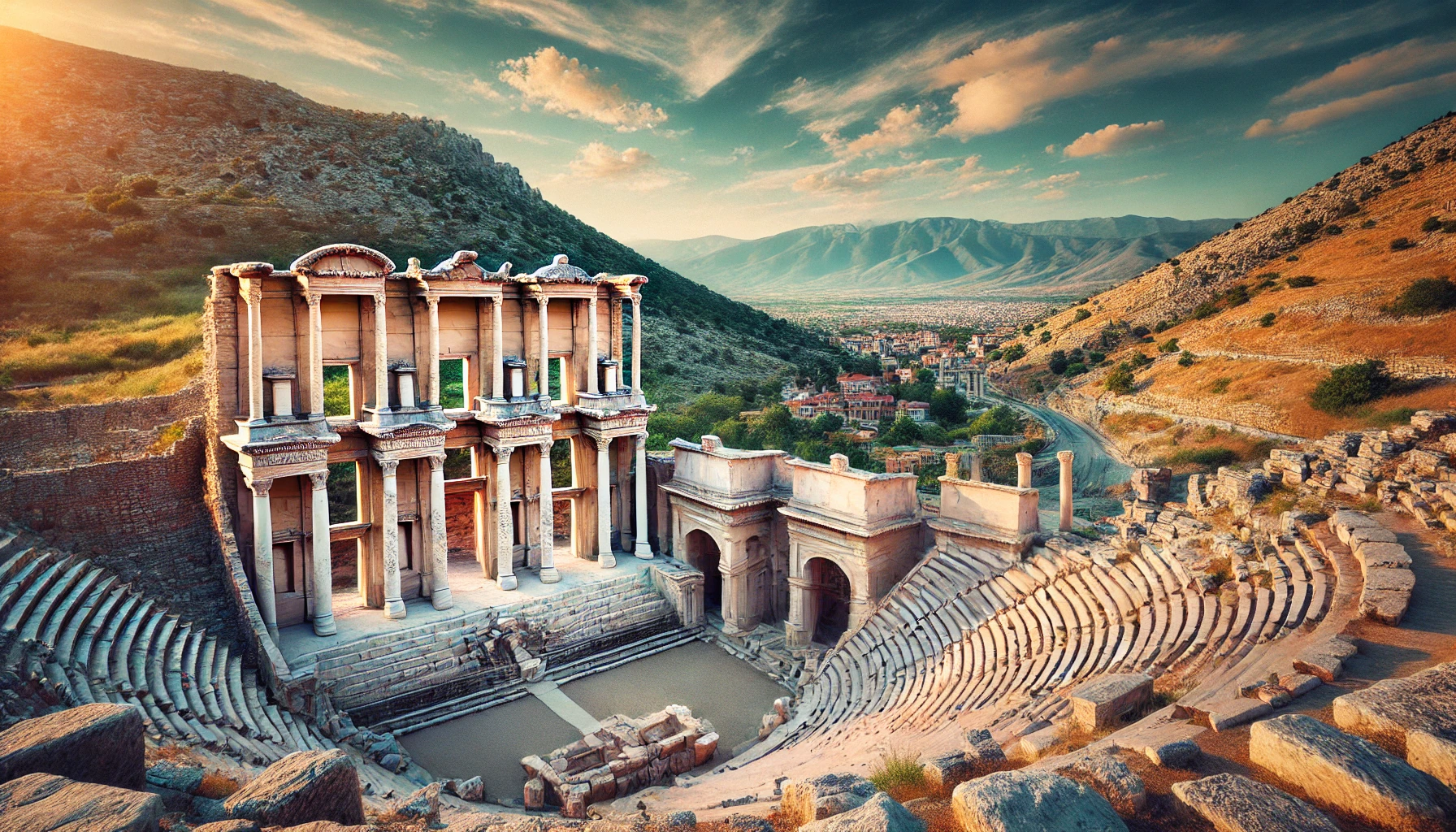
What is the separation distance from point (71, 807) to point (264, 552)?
43.8ft

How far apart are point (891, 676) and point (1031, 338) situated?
94898mm

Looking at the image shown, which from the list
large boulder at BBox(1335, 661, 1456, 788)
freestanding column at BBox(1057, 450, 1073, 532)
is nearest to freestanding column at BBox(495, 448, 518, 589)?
freestanding column at BBox(1057, 450, 1073, 532)

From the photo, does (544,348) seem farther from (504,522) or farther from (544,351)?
(504,522)

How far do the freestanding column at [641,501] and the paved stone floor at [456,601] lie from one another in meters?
0.44

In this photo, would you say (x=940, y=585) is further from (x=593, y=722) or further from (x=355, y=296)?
(x=355, y=296)

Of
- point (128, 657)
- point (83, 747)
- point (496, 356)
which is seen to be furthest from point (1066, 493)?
point (128, 657)

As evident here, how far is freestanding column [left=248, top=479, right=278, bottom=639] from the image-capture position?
1756cm

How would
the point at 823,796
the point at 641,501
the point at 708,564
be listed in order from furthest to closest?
1. the point at 708,564
2. the point at 641,501
3. the point at 823,796

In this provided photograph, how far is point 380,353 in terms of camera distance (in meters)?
19.2

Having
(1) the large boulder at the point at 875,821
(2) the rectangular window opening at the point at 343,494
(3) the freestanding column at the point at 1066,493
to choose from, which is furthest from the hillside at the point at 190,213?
(1) the large boulder at the point at 875,821

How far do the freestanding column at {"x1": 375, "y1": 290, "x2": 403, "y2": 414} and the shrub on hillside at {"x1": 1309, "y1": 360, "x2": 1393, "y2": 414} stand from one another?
4448 cm

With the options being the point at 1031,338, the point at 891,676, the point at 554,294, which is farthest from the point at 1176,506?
the point at 1031,338

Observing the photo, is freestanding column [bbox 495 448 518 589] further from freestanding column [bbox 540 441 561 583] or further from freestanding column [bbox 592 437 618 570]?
freestanding column [bbox 592 437 618 570]

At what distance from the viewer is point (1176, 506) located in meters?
19.0
